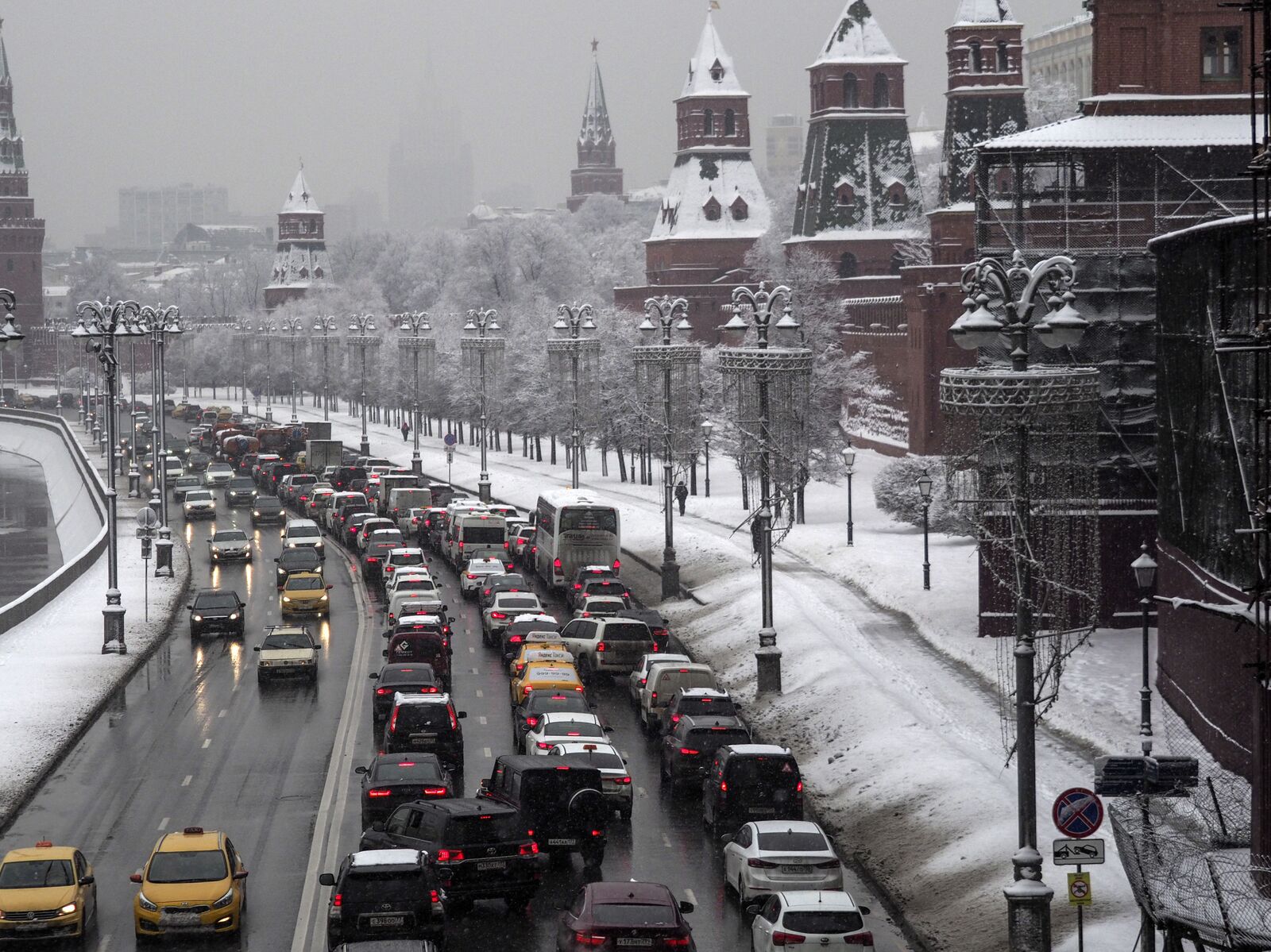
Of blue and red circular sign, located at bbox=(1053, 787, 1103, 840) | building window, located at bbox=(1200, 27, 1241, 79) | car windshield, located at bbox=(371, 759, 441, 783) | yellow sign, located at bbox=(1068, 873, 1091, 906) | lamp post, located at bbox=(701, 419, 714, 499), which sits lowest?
car windshield, located at bbox=(371, 759, 441, 783)

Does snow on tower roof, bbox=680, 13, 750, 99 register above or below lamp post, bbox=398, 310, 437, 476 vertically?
above

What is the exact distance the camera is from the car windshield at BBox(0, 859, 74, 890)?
66.8 feet

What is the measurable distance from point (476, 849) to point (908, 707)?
12193 mm

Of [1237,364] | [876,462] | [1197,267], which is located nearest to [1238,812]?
[1237,364]

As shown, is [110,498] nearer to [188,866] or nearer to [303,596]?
[303,596]

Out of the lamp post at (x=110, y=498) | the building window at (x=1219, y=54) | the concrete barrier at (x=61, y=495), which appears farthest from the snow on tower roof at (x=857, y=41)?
the building window at (x=1219, y=54)

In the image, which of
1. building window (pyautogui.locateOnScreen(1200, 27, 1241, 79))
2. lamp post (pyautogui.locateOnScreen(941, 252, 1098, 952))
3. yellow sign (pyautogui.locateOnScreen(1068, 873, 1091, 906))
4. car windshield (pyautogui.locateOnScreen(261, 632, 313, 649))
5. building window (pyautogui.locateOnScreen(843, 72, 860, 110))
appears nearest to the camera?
yellow sign (pyautogui.locateOnScreen(1068, 873, 1091, 906))

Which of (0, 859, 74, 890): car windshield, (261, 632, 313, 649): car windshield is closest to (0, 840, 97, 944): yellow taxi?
(0, 859, 74, 890): car windshield

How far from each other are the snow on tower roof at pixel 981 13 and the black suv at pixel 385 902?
245 ft

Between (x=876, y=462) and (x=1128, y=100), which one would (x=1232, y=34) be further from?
(x=876, y=462)

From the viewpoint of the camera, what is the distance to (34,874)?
2048cm

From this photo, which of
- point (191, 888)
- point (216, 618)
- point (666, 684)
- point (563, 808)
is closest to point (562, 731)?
point (563, 808)

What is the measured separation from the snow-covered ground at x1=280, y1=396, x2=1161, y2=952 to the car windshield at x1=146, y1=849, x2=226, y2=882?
7.87 meters

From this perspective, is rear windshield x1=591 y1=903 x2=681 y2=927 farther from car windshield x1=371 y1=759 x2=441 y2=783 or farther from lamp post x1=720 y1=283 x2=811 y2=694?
lamp post x1=720 y1=283 x2=811 y2=694
